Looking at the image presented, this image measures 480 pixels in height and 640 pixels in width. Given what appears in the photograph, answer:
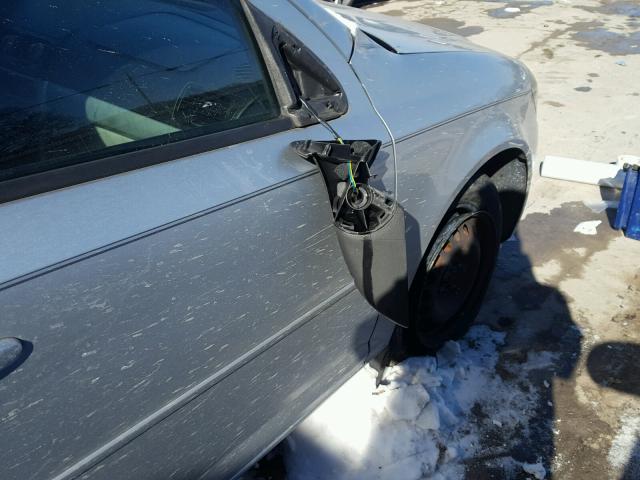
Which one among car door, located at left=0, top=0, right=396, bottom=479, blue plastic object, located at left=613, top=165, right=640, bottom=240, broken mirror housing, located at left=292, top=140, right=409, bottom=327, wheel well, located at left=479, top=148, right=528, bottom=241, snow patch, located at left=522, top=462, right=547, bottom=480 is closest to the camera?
car door, located at left=0, top=0, right=396, bottom=479

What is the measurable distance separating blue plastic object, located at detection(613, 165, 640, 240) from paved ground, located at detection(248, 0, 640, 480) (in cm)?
8

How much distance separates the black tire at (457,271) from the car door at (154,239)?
61 cm

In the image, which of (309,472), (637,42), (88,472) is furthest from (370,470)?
(637,42)

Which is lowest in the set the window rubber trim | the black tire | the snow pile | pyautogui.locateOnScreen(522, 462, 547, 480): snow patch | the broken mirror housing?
pyautogui.locateOnScreen(522, 462, 547, 480): snow patch

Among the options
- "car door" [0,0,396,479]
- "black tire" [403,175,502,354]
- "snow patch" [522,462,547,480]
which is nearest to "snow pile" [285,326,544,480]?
"snow patch" [522,462,547,480]

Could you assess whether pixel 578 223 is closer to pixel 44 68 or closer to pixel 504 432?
pixel 504 432

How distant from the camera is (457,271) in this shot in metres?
2.40

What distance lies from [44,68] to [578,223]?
3.12 metres

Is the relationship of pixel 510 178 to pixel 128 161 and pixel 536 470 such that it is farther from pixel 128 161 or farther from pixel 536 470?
pixel 128 161

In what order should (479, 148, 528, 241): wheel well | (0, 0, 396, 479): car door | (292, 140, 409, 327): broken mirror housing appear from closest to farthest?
(0, 0, 396, 479): car door < (292, 140, 409, 327): broken mirror housing < (479, 148, 528, 241): wheel well

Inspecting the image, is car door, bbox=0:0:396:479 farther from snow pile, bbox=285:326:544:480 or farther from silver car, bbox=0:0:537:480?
snow pile, bbox=285:326:544:480

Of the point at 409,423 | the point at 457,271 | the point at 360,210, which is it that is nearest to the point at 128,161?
the point at 360,210

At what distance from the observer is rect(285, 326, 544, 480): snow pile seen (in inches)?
79.4

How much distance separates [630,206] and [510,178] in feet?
3.24
